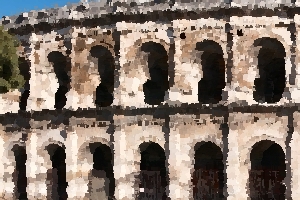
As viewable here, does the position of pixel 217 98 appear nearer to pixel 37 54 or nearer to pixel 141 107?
pixel 141 107

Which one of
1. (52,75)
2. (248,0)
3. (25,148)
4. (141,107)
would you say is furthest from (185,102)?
(25,148)

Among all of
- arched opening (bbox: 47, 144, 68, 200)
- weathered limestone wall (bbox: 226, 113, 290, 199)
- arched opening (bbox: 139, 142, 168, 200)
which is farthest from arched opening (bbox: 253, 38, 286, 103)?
arched opening (bbox: 47, 144, 68, 200)

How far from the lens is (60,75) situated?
53.5 feet

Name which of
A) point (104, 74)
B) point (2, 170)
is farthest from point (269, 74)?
point (2, 170)

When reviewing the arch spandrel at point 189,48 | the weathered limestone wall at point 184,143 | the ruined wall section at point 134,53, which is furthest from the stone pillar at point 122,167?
the arch spandrel at point 189,48

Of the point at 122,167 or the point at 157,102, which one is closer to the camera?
the point at 122,167

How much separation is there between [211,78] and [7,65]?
7.23 meters

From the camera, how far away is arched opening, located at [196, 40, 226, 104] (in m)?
14.8

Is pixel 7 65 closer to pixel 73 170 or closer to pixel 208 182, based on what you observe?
pixel 73 170

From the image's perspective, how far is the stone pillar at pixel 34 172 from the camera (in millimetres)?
15281

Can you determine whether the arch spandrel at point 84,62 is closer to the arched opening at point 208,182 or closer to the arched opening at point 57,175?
the arched opening at point 57,175

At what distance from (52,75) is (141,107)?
4308 mm

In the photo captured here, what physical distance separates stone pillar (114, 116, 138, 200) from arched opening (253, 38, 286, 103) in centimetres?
502

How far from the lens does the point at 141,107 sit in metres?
14.0
